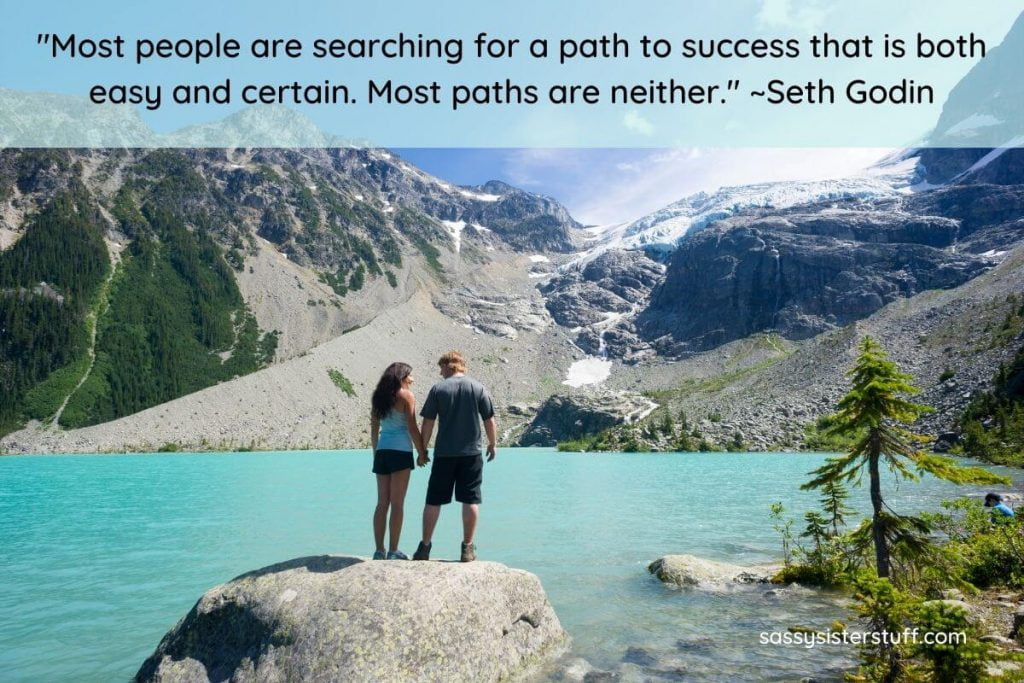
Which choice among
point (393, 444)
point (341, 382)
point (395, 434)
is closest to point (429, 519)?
point (393, 444)

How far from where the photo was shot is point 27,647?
10.8 metres

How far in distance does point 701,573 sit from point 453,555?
24.1 feet

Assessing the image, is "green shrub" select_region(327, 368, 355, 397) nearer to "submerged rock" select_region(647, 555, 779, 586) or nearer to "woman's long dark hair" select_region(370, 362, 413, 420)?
"submerged rock" select_region(647, 555, 779, 586)

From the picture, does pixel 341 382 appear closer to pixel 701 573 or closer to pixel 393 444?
pixel 701 573

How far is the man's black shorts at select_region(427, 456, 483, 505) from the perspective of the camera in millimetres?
9734

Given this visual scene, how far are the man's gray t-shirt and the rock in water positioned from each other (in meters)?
1.81

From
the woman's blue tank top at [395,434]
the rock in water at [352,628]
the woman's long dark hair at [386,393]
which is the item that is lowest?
the rock in water at [352,628]

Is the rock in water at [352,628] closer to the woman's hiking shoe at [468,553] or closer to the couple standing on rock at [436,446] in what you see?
the woman's hiking shoe at [468,553]

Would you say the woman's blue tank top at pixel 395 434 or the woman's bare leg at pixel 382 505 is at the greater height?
the woman's blue tank top at pixel 395 434

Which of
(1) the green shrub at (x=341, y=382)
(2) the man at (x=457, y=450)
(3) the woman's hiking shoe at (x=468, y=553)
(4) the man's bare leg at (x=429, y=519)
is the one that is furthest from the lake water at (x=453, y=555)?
(1) the green shrub at (x=341, y=382)

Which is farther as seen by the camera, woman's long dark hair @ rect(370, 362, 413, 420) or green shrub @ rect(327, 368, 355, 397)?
green shrub @ rect(327, 368, 355, 397)

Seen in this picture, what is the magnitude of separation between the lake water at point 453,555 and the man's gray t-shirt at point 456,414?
3.91 meters

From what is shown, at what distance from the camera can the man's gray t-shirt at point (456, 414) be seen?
9633 millimetres

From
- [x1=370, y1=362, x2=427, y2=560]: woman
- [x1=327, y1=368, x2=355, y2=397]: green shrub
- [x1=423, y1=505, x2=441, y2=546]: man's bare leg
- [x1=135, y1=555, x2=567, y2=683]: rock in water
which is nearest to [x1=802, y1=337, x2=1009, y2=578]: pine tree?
[x1=135, y1=555, x2=567, y2=683]: rock in water
